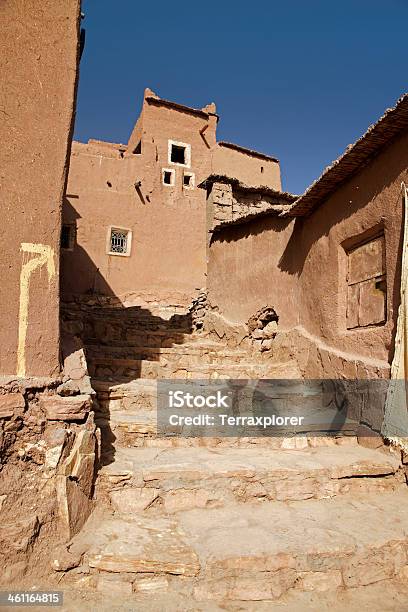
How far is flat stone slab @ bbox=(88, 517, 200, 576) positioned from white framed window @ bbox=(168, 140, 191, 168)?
43.3ft

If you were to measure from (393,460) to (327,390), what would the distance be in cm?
169

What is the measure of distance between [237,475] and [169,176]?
12.4 m

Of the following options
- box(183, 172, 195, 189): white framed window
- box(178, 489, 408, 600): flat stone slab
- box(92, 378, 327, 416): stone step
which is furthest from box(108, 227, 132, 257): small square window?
box(178, 489, 408, 600): flat stone slab

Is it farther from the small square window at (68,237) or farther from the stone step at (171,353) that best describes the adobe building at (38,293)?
the small square window at (68,237)

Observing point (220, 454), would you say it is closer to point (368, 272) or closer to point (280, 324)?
point (368, 272)

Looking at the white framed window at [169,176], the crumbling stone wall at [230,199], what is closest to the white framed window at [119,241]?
the white framed window at [169,176]

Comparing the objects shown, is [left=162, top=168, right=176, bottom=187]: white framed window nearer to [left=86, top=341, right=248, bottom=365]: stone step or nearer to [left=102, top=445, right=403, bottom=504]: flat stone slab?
[left=86, top=341, right=248, bottom=365]: stone step

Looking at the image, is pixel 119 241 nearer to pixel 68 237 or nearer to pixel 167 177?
pixel 68 237

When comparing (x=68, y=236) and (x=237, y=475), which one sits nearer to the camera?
(x=237, y=475)

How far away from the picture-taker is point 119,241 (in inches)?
528

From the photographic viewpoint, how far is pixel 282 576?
288 cm

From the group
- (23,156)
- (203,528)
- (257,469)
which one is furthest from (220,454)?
(23,156)

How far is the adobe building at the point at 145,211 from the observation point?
12.9m

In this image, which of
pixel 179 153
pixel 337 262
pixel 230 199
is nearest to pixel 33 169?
pixel 337 262
